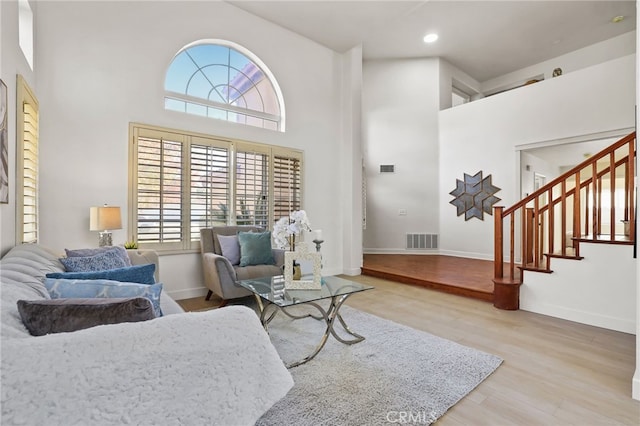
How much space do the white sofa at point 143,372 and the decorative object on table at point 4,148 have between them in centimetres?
127

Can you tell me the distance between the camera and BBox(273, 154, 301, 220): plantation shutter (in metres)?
4.62

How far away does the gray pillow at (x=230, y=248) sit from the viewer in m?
3.70

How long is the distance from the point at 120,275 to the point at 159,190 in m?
2.19

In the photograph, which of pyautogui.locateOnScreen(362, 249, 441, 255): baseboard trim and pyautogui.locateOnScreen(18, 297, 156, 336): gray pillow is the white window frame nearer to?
pyautogui.locateOnScreen(18, 297, 156, 336): gray pillow

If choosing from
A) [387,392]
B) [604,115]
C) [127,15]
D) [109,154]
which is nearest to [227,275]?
[109,154]

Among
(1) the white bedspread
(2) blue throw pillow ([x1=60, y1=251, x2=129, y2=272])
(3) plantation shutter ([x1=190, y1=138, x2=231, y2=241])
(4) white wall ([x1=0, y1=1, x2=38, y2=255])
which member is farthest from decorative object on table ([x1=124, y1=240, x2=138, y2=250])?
(1) the white bedspread

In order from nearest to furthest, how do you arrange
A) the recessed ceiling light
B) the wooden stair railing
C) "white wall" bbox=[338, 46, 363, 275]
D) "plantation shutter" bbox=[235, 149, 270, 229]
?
the wooden stair railing < "plantation shutter" bbox=[235, 149, 270, 229] < "white wall" bbox=[338, 46, 363, 275] < the recessed ceiling light

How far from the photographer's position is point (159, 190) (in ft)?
11.8

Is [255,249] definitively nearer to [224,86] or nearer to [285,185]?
[285,185]

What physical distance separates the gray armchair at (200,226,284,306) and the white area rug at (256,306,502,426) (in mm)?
722

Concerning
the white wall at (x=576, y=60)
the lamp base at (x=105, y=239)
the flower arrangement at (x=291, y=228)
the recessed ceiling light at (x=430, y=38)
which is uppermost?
the recessed ceiling light at (x=430, y=38)

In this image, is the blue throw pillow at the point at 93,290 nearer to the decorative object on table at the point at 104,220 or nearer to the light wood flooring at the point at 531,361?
the light wood flooring at the point at 531,361

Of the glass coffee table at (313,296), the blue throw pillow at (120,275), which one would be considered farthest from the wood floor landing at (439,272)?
the blue throw pillow at (120,275)

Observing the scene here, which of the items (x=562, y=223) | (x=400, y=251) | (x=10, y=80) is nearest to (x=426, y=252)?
(x=400, y=251)
